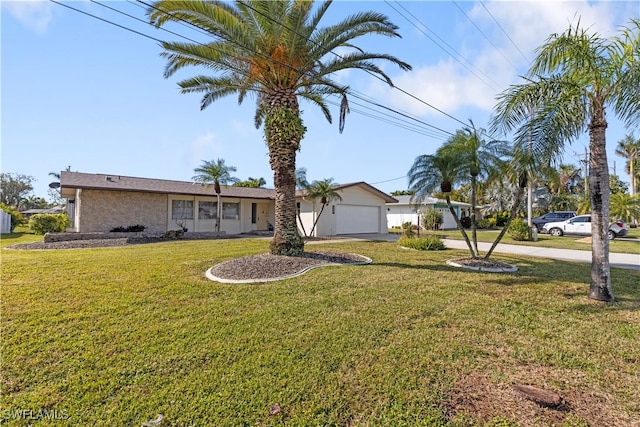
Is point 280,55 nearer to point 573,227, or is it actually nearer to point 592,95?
point 592,95

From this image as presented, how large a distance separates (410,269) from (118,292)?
7.09 meters

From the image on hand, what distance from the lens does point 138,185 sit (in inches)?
744

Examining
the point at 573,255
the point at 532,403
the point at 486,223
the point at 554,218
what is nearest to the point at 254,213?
the point at 573,255

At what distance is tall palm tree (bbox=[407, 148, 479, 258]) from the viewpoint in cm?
1027

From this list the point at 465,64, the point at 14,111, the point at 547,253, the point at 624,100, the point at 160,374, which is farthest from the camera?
the point at 465,64

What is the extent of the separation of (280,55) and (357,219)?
15253mm

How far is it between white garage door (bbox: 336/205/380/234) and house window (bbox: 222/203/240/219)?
7600 millimetres

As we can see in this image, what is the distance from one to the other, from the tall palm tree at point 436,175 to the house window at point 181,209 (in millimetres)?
15416

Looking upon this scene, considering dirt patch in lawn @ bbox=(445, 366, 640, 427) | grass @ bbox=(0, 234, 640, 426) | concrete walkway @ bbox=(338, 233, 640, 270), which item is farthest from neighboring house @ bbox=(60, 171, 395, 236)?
dirt patch in lawn @ bbox=(445, 366, 640, 427)

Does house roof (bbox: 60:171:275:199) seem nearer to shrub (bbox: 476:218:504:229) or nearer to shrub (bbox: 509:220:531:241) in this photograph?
shrub (bbox: 509:220:531:241)

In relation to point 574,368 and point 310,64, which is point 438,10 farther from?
point 574,368

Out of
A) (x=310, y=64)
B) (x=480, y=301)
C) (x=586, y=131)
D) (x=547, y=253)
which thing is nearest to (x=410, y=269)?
(x=480, y=301)

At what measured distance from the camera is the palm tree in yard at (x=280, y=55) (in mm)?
8055

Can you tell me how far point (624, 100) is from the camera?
580 cm
